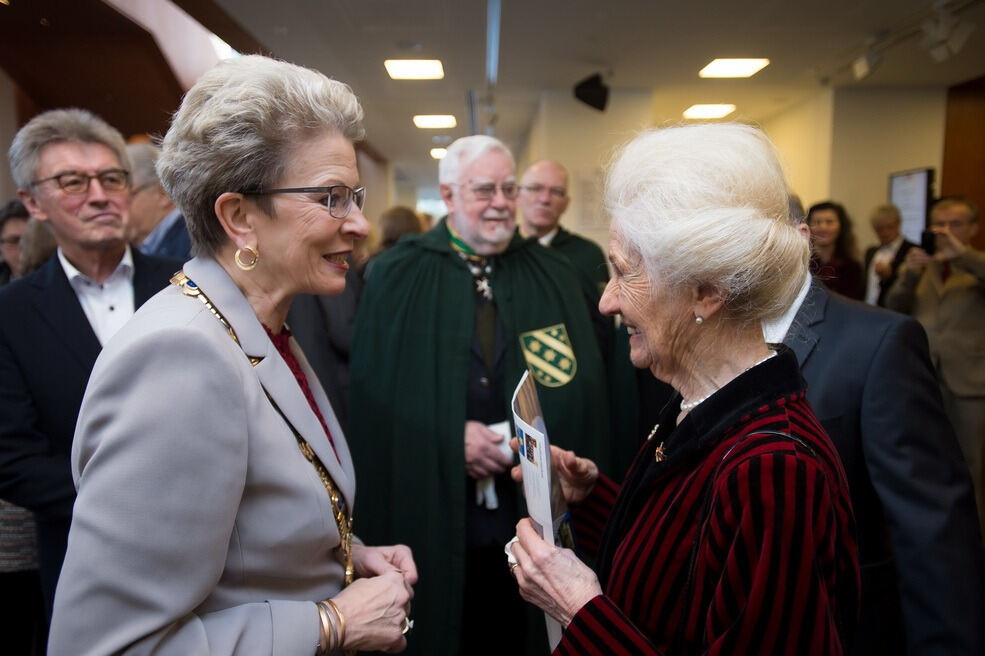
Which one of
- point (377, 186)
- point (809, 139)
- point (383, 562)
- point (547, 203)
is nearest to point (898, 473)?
point (383, 562)

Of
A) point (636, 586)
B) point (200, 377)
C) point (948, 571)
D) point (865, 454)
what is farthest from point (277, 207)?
point (948, 571)

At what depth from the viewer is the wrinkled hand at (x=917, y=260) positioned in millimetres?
4086

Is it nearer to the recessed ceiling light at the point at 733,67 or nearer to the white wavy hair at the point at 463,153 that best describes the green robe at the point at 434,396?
the white wavy hair at the point at 463,153

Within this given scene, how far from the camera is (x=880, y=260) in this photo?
5.56 meters

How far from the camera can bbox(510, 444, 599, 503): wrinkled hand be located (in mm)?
1540

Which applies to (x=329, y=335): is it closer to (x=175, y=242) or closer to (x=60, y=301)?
(x=175, y=242)

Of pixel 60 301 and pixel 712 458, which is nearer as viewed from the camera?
pixel 712 458

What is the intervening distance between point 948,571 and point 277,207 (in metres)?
1.53

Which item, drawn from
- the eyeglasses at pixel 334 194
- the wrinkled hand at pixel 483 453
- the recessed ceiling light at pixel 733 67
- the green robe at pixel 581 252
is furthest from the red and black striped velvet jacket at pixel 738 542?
the recessed ceiling light at pixel 733 67

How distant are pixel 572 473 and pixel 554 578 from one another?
42 cm

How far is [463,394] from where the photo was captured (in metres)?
2.39

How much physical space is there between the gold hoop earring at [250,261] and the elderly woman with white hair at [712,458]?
64 centimetres

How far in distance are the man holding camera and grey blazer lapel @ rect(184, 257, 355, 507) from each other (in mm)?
3867

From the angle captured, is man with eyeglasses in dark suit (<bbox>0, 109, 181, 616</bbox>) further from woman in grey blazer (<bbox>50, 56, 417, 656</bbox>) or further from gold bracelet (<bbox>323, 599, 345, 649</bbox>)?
gold bracelet (<bbox>323, 599, 345, 649</bbox>)
